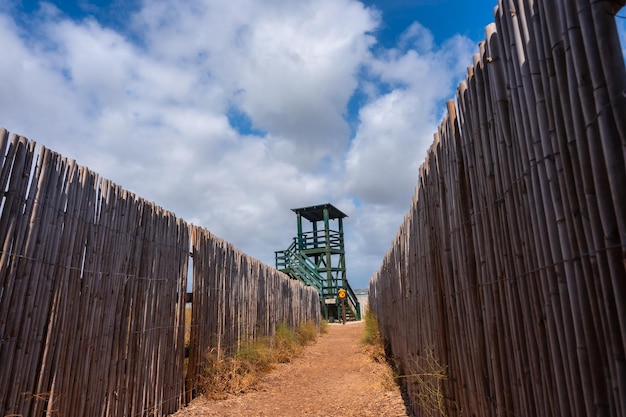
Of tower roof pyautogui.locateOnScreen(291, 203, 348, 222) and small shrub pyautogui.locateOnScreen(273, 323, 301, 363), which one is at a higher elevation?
tower roof pyautogui.locateOnScreen(291, 203, 348, 222)

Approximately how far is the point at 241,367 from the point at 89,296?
3797 mm

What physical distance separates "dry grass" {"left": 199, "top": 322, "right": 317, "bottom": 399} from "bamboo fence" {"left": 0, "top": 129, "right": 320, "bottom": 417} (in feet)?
0.86

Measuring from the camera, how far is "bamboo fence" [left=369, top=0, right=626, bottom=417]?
3.77 feet

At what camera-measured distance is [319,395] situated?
6219 millimetres

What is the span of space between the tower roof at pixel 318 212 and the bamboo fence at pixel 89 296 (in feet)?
56.4

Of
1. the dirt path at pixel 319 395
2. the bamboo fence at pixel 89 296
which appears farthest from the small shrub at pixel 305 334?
the bamboo fence at pixel 89 296

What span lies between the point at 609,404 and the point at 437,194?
2.03 m

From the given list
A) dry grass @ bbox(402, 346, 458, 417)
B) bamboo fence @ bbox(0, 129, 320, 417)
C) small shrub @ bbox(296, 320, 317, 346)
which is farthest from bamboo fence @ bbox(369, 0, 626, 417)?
small shrub @ bbox(296, 320, 317, 346)

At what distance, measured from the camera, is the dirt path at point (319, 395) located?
520 centimetres

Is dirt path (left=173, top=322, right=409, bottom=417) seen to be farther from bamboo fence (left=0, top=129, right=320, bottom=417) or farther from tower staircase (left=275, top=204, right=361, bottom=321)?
tower staircase (left=275, top=204, right=361, bottom=321)

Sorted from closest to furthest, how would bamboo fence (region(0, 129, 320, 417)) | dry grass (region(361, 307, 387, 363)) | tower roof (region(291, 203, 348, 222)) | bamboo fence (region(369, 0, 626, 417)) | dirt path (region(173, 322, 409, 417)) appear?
bamboo fence (region(369, 0, 626, 417))
bamboo fence (region(0, 129, 320, 417))
dirt path (region(173, 322, 409, 417))
dry grass (region(361, 307, 387, 363))
tower roof (region(291, 203, 348, 222))

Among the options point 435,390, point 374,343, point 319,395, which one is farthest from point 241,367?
point 374,343

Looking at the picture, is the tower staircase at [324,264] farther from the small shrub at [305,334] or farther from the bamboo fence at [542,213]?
the bamboo fence at [542,213]

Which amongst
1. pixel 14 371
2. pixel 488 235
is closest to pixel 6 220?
pixel 14 371
